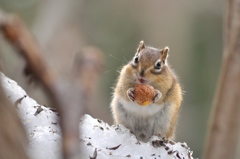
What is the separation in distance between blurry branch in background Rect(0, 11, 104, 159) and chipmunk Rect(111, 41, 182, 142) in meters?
1.80

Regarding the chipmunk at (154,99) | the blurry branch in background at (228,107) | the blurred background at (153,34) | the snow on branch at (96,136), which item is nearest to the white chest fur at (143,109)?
the chipmunk at (154,99)

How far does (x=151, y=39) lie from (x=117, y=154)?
23.2ft

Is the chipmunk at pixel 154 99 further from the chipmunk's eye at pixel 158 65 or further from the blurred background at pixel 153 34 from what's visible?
the blurred background at pixel 153 34

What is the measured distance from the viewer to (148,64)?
2.50m


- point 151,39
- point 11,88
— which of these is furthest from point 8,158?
point 151,39

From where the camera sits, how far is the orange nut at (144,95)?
88.5 inches

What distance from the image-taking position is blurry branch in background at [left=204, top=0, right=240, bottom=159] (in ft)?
3.38

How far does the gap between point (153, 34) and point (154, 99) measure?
681 centimetres

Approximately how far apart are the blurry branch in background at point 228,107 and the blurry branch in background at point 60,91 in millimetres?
520

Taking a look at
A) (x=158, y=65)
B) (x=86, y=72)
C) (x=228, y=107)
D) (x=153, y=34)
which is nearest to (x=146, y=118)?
(x=158, y=65)

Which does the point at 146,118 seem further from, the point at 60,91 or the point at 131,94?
the point at 60,91

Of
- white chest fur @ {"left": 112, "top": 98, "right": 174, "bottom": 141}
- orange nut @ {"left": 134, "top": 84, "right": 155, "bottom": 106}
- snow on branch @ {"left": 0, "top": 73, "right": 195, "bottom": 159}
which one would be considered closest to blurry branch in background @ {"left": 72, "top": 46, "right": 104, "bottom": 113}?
snow on branch @ {"left": 0, "top": 73, "right": 195, "bottom": 159}

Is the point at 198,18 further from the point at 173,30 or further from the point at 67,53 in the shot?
the point at 67,53

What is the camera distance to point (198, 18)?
9844 millimetres
